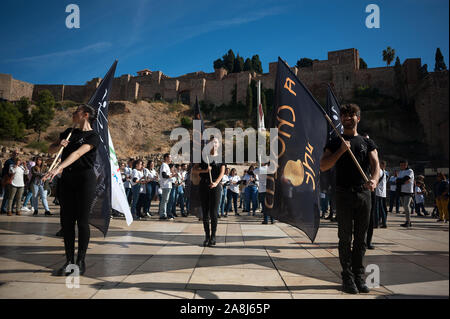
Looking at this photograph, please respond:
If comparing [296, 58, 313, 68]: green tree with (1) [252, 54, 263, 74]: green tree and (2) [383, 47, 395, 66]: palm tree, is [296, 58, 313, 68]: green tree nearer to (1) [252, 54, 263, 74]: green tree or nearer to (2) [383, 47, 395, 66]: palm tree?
(1) [252, 54, 263, 74]: green tree

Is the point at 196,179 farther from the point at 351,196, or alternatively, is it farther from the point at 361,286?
the point at 361,286

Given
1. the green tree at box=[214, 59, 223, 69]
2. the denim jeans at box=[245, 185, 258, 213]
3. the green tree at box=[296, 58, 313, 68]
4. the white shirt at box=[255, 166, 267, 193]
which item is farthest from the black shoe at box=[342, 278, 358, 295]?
the green tree at box=[214, 59, 223, 69]

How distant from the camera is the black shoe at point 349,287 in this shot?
2.76 m

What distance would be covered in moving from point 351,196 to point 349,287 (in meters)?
0.83

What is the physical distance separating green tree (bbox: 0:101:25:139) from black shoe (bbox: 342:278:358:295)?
2300 inches

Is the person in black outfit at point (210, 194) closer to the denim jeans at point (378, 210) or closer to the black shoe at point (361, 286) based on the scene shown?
the black shoe at point (361, 286)

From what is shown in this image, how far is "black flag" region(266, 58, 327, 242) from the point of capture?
3.97 m

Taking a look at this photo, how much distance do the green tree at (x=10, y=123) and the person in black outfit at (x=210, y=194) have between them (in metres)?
55.6

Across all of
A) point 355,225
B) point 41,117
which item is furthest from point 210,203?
point 41,117

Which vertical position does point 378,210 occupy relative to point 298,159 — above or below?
below

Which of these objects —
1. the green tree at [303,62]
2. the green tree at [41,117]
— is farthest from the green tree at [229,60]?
the green tree at [41,117]

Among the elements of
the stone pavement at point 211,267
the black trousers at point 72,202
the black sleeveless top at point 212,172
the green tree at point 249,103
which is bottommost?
the stone pavement at point 211,267

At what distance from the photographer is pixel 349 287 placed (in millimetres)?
2795
